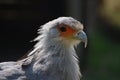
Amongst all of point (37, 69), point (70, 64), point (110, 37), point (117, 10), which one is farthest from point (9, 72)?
point (117, 10)

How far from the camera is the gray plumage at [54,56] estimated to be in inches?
247

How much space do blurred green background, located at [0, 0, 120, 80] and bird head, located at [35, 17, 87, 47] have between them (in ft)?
17.8

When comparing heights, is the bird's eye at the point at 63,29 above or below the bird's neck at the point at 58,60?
above

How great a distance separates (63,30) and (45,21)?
21.7 ft

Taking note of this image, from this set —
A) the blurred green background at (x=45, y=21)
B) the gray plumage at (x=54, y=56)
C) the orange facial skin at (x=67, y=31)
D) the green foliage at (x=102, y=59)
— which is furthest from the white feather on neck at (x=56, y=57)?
the blurred green background at (x=45, y=21)

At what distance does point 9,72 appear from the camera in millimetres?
6168

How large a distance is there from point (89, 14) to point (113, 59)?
126 centimetres

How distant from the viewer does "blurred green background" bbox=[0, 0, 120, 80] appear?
12.4 meters

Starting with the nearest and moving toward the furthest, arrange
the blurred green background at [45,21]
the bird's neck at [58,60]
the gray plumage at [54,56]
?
1. the gray plumage at [54,56]
2. the bird's neck at [58,60]
3. the blurred green background at [45,21]

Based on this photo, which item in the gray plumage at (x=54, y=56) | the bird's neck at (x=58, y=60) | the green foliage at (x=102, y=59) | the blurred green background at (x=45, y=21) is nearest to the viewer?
the gray plumage at (x=54, y=56)

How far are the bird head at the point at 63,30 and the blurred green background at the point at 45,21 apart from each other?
5.41 meters

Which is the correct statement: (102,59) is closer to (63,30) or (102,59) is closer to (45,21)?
(45,21)

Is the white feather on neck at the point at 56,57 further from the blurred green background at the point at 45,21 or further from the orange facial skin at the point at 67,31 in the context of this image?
the blurred green background at the point at 45,21

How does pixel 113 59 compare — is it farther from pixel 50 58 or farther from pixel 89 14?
pixel 50 58
